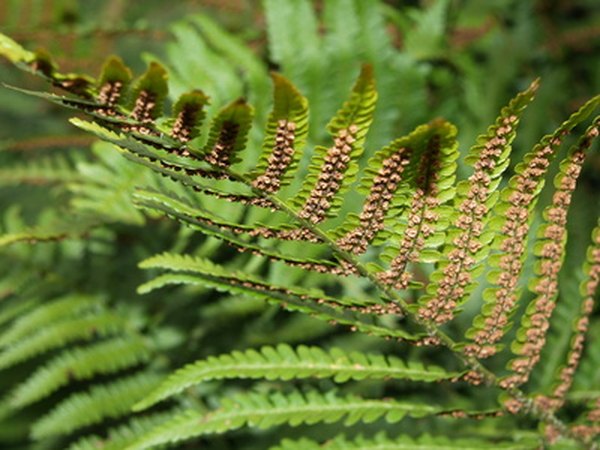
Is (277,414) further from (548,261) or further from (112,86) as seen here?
(112,86)

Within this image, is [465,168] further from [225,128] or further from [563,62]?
[225,128]

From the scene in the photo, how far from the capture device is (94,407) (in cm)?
146

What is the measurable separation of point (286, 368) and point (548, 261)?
0.39 meters

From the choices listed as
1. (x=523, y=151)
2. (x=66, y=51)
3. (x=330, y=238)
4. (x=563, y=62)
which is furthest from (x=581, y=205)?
(x=66, y=51)

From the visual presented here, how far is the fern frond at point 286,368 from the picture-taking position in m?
0.97

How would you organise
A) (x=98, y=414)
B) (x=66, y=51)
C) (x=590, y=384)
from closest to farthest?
(x=590, y=384) → (x=98, y=414) → (x=66, y=51)

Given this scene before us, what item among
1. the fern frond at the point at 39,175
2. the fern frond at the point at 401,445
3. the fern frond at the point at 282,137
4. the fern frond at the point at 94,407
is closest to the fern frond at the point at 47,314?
the fern frond at the point at 94,407

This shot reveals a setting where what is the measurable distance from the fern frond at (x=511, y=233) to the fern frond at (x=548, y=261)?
34mm

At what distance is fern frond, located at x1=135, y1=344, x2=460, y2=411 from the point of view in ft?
3.17

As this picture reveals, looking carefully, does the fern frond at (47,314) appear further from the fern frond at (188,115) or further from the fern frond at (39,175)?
the fern frond at (188,115)

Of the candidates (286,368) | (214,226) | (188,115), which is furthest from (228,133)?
(286,368)

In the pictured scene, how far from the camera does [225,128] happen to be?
2.30ft

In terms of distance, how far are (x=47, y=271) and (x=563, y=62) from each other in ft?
5.06

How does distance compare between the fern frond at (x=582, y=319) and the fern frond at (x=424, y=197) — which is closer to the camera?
the fern frond at (x=424, y=197)
